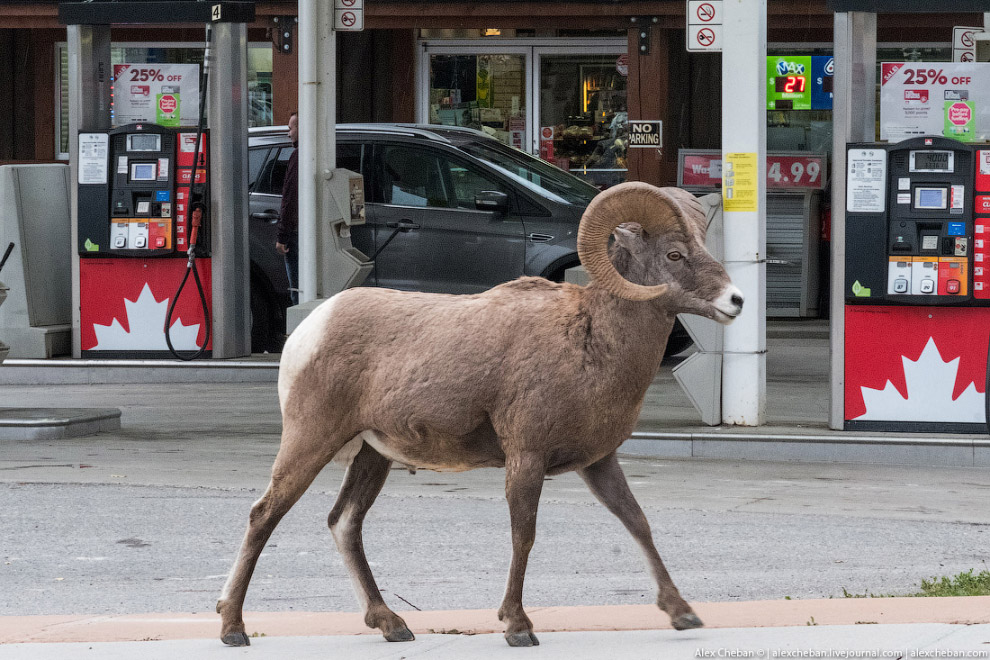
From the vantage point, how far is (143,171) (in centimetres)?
1376

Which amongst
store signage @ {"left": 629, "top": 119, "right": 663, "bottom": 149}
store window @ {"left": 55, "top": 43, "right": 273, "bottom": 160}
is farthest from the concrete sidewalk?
store window @ {"left": 55, "top": 43, "right": 273, "bottom": 160}

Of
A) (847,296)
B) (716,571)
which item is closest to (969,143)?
(847,296)

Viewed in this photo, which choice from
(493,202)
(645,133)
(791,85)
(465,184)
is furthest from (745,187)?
(791,85)

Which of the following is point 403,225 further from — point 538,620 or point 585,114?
point 538,620

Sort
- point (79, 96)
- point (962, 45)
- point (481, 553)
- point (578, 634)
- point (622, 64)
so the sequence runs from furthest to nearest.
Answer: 1. point (622, 64)
2. point (962, 45)
3. point (79, 96)
4. point (481, 553)
5. point (578, 634)

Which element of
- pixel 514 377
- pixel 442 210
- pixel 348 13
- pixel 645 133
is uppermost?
pixel 348 13

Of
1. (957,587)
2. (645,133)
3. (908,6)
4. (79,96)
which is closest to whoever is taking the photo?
(957,587)

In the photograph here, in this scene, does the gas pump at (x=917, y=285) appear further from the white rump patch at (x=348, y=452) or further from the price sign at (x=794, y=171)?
the price sign at (x=794, y=171)

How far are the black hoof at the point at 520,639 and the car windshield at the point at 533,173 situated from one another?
8.78m

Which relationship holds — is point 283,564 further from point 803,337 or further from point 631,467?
point 803,337

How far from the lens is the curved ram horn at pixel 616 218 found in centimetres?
517

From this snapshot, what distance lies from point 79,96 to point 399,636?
32.6 feet

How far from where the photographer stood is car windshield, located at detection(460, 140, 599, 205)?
13797 mm

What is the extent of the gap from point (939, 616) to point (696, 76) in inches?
602
